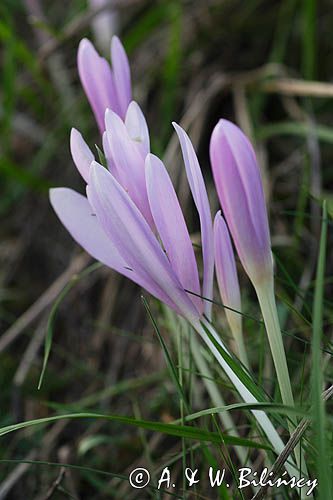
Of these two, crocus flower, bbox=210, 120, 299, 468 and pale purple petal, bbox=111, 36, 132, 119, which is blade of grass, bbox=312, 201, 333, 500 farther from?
pale purple petal, bbox=111, 36, 132, 119

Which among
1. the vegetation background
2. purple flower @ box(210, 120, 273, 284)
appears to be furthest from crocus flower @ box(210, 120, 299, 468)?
the vegetation background

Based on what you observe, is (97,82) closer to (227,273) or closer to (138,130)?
(138,130)

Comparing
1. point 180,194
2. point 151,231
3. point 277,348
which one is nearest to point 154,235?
point 151,231

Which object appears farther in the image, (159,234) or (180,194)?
(180,194)

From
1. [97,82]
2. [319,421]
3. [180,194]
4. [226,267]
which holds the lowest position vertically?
[319,421]

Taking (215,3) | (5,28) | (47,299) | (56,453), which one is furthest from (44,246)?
(215,3)

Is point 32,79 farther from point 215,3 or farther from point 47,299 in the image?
point 47,299

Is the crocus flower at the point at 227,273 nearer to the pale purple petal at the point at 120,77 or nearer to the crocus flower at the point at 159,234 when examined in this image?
the crocus flower at the point at 159,234

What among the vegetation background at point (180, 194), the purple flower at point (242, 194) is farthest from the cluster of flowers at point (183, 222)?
the vegetation background at point (180, 194)
